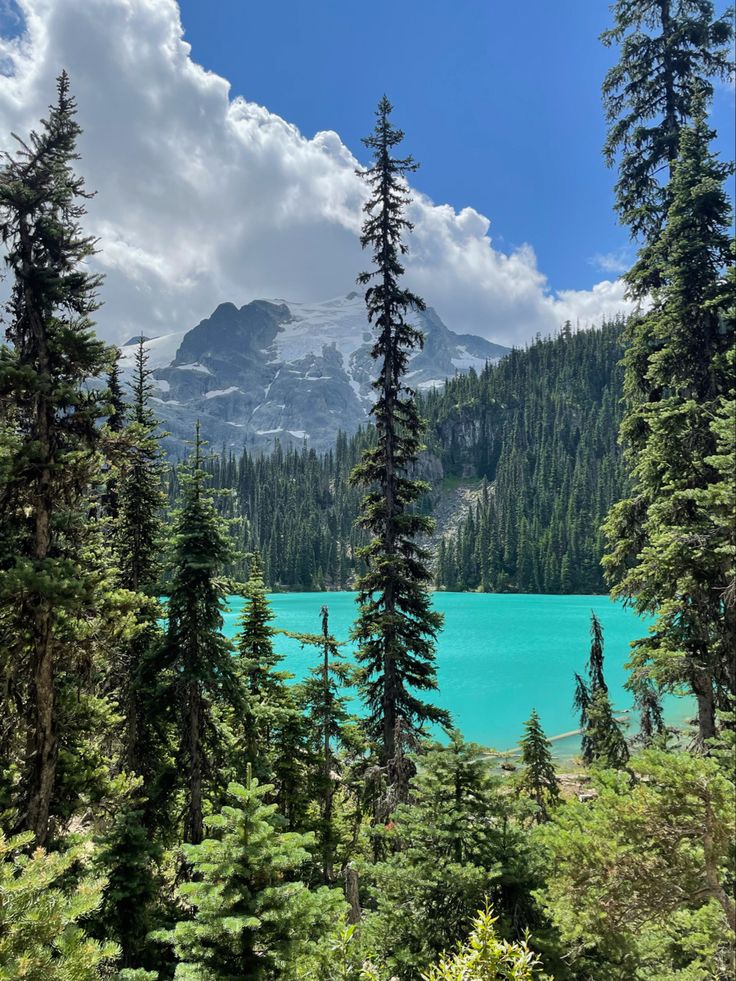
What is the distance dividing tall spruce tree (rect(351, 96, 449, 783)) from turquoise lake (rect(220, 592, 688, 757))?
4.07ft

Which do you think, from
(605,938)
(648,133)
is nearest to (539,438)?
(648,133)

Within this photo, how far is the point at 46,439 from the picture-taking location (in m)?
7.90

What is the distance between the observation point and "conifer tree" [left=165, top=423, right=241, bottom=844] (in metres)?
11.1

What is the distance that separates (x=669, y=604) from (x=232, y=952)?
26.3 ft

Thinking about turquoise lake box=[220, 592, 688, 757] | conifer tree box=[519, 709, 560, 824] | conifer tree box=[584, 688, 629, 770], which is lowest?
turquoise lake box=[220, 592, 688, 757]

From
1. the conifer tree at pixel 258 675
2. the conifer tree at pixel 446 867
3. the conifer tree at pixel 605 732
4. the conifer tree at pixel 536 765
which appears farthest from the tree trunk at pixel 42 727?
the conifer tree at pixel 605 732

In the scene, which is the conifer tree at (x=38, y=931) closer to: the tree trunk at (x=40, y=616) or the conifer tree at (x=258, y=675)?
the tree trunk at (x=40, y=616)

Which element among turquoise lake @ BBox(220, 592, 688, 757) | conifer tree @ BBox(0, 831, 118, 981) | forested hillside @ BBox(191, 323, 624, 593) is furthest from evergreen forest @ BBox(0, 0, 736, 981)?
forested hillside @ BBox(191, 323, 624, 593)

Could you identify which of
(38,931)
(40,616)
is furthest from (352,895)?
(38,931)

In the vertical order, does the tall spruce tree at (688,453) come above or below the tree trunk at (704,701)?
above

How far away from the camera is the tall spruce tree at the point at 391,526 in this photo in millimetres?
12617

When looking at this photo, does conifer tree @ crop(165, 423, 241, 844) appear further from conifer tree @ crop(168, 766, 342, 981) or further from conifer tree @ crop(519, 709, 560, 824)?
conifer tree @ crop(519, 709, 560, 824)

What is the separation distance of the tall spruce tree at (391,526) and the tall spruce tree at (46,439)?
6508 mm

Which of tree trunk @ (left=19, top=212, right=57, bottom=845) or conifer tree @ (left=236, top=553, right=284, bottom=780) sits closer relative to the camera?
tree trunk @ (left=19, top=212, right=57, bottom=845)
